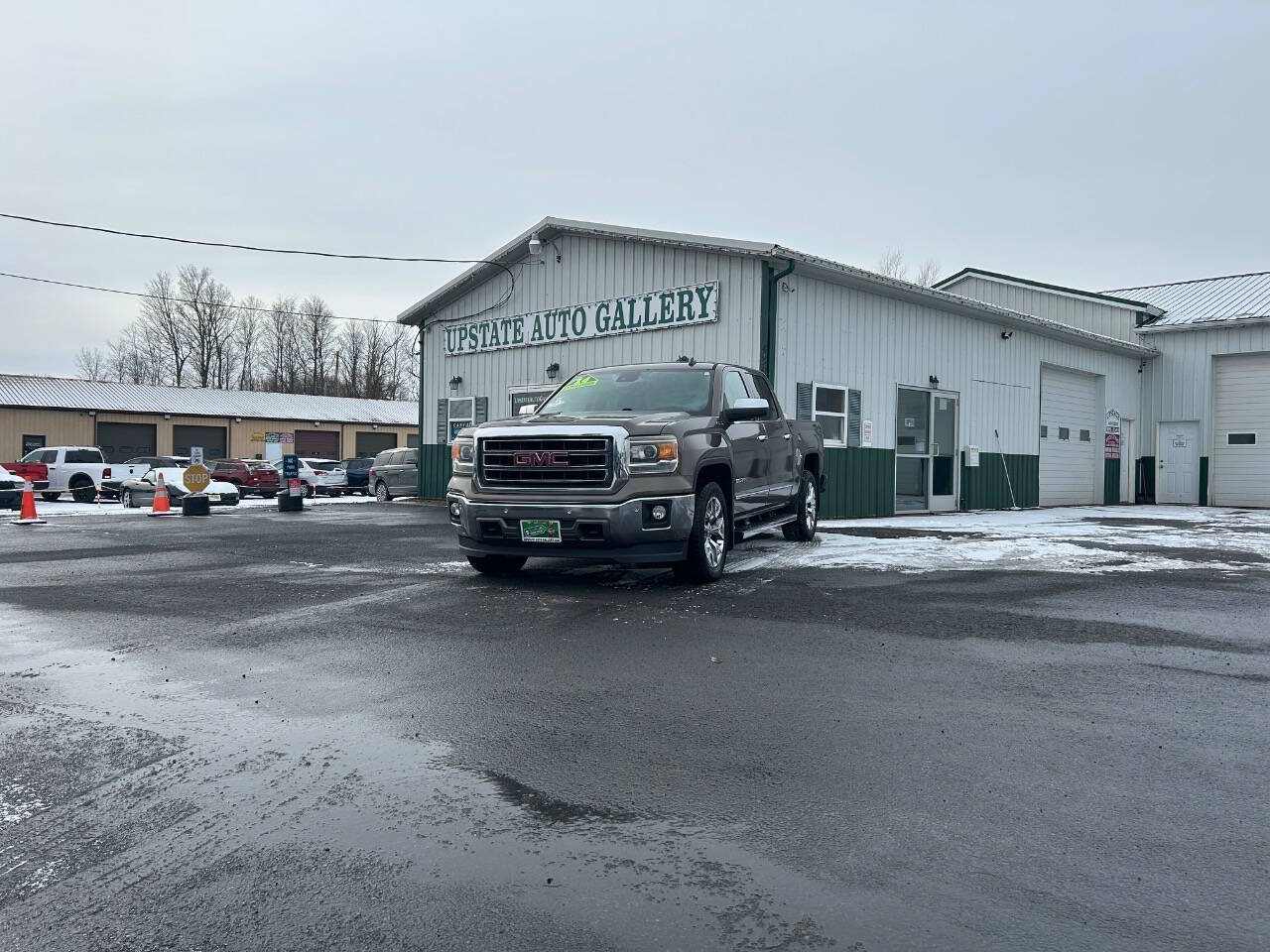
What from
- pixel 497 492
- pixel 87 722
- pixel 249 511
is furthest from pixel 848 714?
pixel 249 511

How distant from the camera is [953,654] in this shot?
6.05 meters

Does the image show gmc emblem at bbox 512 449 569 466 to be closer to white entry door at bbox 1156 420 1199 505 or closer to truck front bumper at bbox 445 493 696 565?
truck front bumper at bbox 445 493 696 565

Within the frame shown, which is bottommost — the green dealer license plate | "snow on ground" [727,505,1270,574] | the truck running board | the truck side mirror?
"snow on ground" [727,505,1270,574]

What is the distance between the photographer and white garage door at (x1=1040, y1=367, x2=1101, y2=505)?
23.6 m

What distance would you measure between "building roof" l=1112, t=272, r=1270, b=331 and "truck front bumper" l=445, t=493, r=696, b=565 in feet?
74.4

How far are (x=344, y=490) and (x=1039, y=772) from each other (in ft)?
113

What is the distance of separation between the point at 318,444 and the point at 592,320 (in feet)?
127

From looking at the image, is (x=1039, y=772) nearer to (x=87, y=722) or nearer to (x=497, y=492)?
(x=87, y=722)

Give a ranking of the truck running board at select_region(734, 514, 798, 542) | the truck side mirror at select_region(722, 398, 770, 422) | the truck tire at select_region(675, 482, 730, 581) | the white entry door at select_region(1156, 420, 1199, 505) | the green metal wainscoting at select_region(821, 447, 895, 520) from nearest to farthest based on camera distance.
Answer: the truck tire at select_region(675, 482, 730, 581) → the truck side mirror at select_region(722, 398, 770, 422) → the truck running board at select_region(734, 514, 798, 542) → the green metal wainscoting at select_region(821, 447, 895, 520) → the white entry door at select_region(1156, 420, 1199, 505)

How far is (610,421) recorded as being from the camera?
8664 millimetres

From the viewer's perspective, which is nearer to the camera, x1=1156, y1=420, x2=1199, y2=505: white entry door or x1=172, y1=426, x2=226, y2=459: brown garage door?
x1=1156, y1=420, x2=1199, y2=505: white entry door

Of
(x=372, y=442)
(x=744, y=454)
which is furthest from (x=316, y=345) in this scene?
(x=744, y=454)

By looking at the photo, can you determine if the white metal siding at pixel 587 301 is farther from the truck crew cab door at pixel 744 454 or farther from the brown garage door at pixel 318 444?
the brown garage door at pixel 318 444

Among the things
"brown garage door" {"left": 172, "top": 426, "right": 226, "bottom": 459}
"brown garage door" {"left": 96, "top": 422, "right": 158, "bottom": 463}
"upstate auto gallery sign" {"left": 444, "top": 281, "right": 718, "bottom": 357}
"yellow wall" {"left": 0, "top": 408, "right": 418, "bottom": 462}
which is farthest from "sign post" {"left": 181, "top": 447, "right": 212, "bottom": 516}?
"brown garage door" {"left": 172, "top": 426, "right": 226, "bottom": 459}
